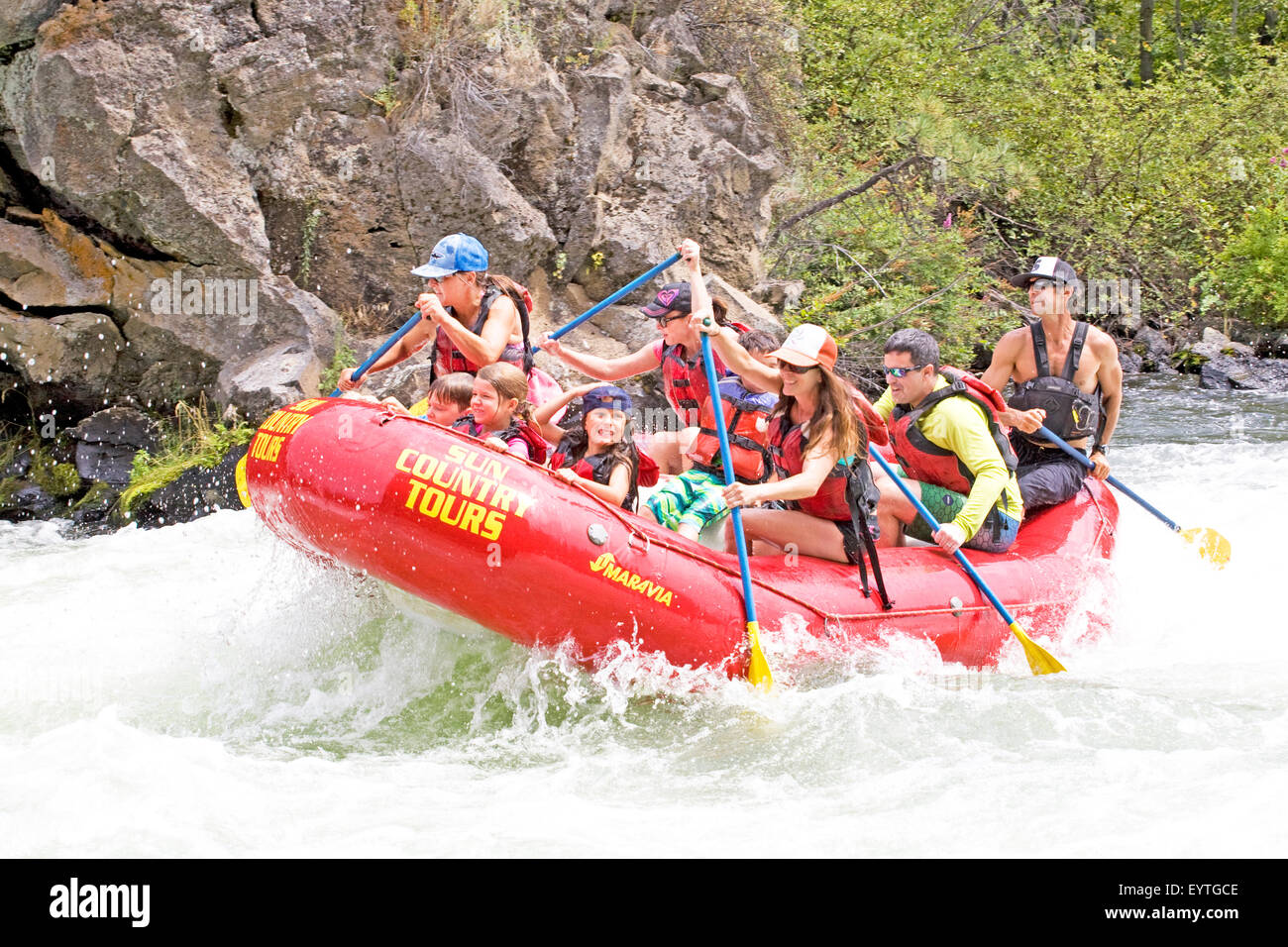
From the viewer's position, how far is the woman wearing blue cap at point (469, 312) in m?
4.66

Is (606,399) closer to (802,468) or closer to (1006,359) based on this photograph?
(802,468)

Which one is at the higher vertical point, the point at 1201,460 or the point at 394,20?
the point at 394,20

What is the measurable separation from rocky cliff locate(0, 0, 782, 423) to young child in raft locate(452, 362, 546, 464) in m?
3.84

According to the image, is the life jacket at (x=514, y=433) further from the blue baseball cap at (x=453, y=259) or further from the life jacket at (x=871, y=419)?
the life jacket at (x=871, y=419)

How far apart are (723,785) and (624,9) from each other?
7.97 m

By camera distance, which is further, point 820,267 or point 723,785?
point 820,267

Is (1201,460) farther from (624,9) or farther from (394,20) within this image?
(394,20)

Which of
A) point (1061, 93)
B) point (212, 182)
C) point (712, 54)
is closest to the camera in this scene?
point (212, 182)

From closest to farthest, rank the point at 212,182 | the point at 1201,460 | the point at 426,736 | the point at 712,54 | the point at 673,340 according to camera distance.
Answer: the point at 426,736, the point at 673,340, the point at 212,182, the point at 1201,460, the point at 712,54

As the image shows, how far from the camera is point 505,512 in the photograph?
387cm

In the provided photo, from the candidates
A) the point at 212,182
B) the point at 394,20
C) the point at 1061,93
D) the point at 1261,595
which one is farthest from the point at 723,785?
the point at 1061,93

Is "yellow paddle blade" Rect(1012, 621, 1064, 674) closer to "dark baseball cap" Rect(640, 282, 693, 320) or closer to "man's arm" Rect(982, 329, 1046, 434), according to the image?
"man's arm" Rect(982, 329, 1046, 434)

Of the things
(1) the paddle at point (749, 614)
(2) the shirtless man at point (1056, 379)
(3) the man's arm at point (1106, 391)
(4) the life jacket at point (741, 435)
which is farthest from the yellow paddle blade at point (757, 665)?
(3) the man's arm at point (1106, 391)

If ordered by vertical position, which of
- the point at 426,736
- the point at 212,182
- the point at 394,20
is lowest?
the point at 426,736
